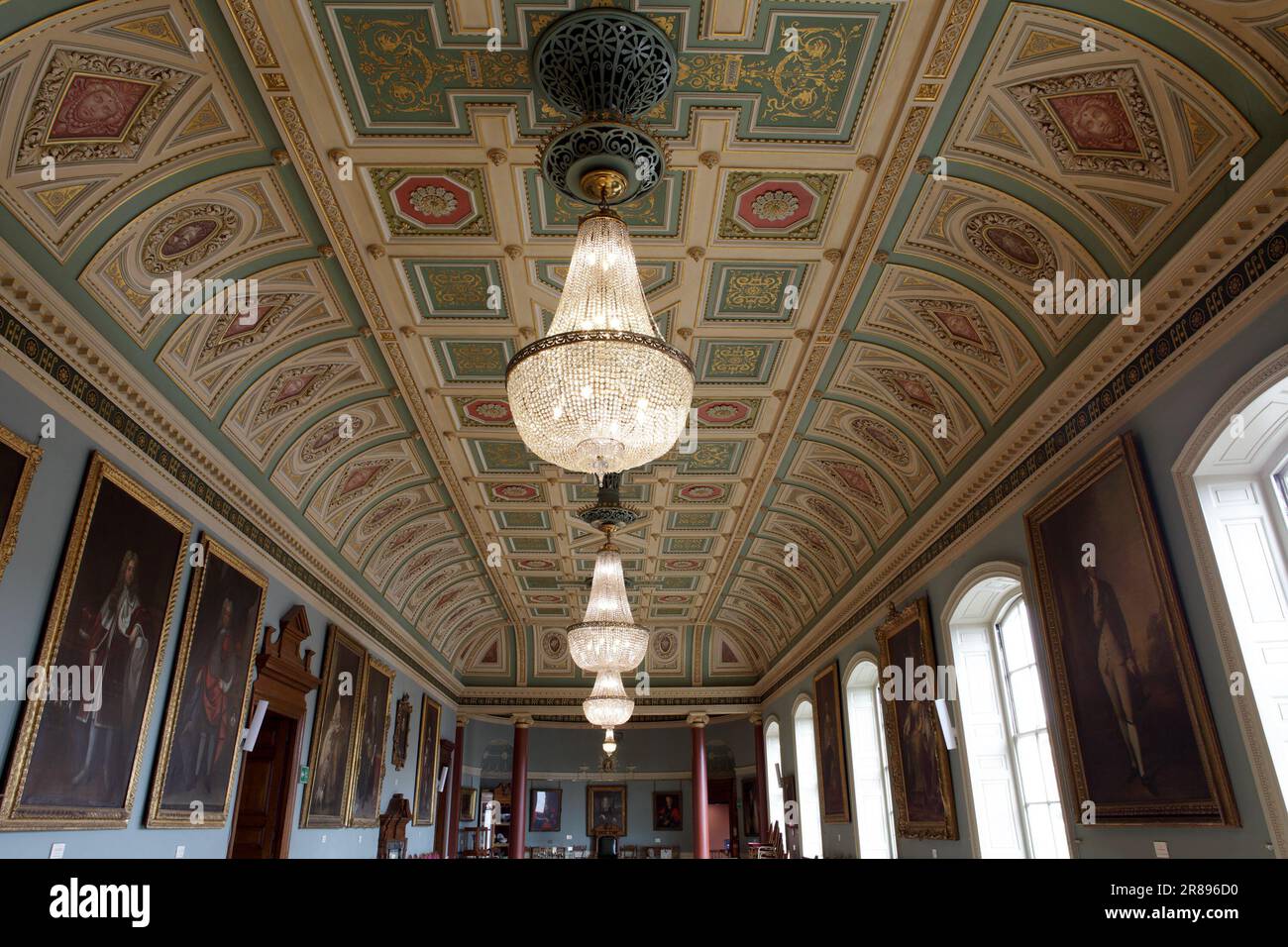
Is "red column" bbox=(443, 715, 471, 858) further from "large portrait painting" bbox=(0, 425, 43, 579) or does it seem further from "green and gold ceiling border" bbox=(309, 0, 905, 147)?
"green and gold ceiling border" bbox=(309, 0, 905, 147)

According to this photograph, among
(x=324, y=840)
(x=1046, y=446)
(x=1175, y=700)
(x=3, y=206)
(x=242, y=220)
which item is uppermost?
(x=242, y=220)

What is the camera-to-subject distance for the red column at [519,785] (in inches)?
862

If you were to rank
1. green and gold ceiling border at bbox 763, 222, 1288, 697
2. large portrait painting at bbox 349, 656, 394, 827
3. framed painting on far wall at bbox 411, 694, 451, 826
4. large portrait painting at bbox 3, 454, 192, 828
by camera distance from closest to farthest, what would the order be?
green and gold ceiling border at bbox 763, 222, 1288, 697 < large portrait painting at bbox 3, 454, 192, 828 < large portrait painting at bbox 349, 656, 394, 827 < framed painting on far wall at bbox 411, 694, 451, 826

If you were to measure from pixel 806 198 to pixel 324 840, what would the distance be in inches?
457

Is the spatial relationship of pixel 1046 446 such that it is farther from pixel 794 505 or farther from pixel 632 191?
pixel 794 505

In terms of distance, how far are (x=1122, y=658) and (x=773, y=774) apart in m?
17.7

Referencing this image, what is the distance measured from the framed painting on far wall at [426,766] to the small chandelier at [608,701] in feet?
20.9

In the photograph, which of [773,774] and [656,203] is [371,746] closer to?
[656,203]

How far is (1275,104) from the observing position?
5062 millimetres

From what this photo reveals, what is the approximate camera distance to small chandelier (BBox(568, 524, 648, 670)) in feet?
34.8

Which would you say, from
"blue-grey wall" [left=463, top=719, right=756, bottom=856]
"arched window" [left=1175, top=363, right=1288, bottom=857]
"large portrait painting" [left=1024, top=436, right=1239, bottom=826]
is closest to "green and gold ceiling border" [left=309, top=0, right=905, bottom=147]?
"arched window" [left=1175, top=363, right=1288, bottom=857]

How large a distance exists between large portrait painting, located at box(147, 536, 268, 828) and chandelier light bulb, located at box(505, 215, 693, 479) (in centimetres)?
566

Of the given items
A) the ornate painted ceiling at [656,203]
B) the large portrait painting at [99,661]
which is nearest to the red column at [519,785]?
the ornate painted ceiling at [656,203]
